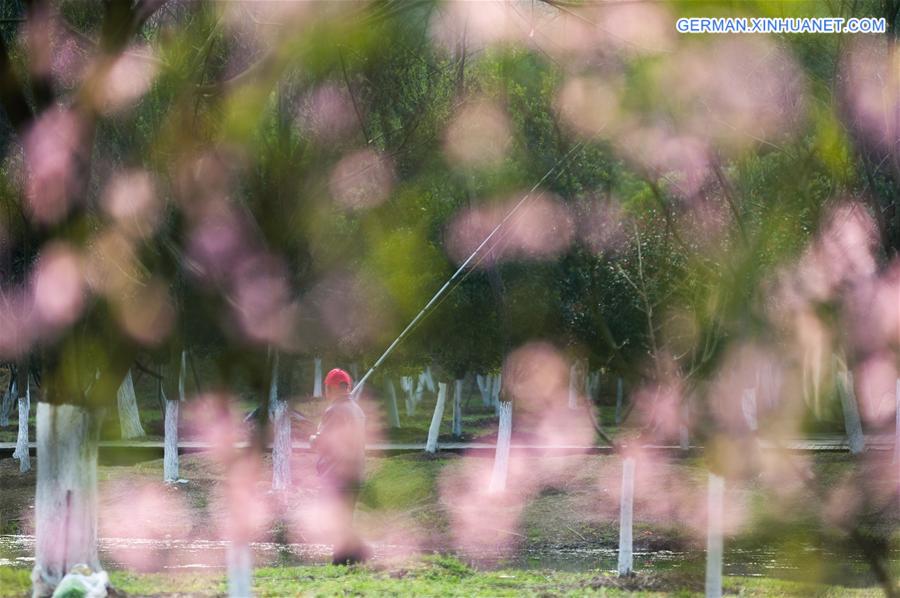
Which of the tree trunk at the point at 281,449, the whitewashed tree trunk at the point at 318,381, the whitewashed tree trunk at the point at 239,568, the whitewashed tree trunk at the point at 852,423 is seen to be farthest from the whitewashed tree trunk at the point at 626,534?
the whitewashed tree trunk at the point at 318,381

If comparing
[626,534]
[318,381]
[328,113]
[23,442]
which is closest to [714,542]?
[626,534]

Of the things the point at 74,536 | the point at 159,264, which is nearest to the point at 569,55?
→ the point at 159,264

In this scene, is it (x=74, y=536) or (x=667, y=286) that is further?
(x=667, y=286)

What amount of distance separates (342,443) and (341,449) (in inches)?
2.8

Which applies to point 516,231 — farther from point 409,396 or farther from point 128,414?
point 409,396

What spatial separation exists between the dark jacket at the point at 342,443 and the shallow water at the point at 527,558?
3024 millimetres

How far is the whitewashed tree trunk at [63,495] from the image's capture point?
29.4 feet

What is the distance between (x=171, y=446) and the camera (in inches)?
1013

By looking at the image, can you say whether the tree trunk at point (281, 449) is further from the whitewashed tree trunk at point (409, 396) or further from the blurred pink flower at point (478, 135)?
the whitewashed tree trunk at point (409, 396)

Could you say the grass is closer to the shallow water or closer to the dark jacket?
the dark jacket

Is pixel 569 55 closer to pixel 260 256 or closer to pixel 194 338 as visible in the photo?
pixel 260 256

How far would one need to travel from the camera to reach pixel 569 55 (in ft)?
49.4

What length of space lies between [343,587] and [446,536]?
9.18 metres

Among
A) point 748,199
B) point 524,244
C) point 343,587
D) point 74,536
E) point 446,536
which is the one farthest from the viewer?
point 524,244
